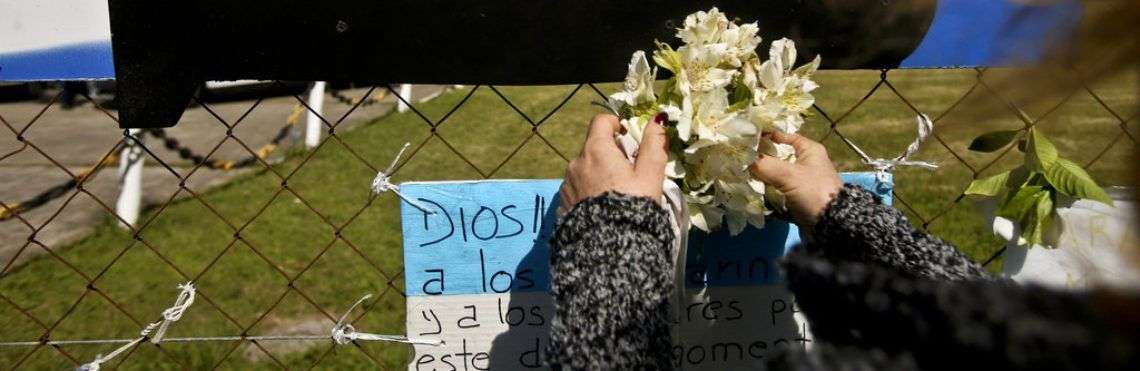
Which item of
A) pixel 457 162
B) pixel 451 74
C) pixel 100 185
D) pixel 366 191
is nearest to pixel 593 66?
pixel 451 74

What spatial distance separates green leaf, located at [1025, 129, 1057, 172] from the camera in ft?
4.83

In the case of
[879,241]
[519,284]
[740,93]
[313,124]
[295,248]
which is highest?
[313,124]

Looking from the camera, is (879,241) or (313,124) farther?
(313,124)

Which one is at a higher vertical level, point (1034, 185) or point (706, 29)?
point (706, 29)

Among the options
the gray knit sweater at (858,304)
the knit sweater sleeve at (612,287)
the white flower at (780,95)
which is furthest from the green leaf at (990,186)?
the knit sweater sleeve at (612,287)

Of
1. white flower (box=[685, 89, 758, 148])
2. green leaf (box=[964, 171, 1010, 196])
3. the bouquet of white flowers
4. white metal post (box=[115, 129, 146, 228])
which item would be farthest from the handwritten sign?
white metal post (box=[115, 129, 146, 228])

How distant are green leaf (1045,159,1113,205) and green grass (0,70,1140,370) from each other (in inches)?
3.8

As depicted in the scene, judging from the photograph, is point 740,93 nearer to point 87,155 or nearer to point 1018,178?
point 1018,178

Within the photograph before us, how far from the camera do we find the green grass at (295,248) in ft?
9.67

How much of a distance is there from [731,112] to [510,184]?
0.47 metres

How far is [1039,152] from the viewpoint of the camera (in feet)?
4.85

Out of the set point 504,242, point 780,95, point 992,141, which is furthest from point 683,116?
point 992,141

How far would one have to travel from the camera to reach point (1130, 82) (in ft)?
2.00

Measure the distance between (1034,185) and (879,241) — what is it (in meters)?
0.49
